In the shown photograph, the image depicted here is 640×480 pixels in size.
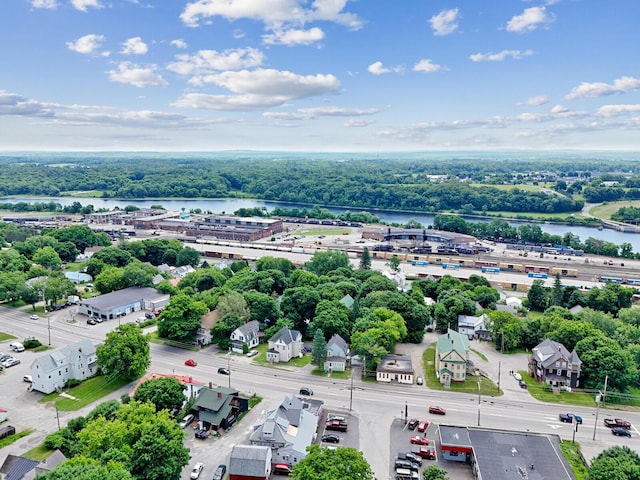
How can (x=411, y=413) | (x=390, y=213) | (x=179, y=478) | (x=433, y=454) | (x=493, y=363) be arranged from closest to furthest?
(x=179, y=478) < (x=433, y=454) < (x=411, y=413) < (x=493, y=363) < (x=390, y=213)

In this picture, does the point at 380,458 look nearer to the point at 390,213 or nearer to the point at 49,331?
the point at 49,331

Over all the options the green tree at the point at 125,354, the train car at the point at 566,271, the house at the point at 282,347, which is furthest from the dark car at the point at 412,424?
the train car at the point at 566,271

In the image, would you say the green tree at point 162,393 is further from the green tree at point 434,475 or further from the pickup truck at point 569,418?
the pickup truck at point 569,418

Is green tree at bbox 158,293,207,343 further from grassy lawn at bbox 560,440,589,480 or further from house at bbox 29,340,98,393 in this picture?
grassy lawn at bbox 560,440,589,480

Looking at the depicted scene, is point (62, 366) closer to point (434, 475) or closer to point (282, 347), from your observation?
point (282, 347)

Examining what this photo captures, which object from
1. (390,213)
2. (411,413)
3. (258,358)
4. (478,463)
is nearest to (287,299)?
(258,358)

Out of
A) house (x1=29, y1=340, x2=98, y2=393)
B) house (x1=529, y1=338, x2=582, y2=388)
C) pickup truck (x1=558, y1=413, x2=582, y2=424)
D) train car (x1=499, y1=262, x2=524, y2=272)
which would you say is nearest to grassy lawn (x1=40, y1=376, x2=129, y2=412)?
house (x1=29, y1=340, x2=98, y2=393)

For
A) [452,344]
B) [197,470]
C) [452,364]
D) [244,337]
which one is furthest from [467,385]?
[197,470]
